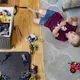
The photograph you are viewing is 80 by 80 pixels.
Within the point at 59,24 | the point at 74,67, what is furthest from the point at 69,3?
the point at 74,67

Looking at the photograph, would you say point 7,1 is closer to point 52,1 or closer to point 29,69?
point 52,1

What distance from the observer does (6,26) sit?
2.19 metres

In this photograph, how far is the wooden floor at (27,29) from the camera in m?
2.15

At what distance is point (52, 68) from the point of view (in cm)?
211

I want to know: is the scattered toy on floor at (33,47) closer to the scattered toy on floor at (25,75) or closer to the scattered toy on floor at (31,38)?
the scattered toy on floor at (31,38)

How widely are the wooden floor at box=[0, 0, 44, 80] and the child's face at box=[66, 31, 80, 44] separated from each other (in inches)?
10.2

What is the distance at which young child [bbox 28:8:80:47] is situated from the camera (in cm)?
223

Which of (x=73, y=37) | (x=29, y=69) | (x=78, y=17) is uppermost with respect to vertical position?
(x=78, y=17)

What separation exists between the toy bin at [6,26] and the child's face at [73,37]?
0.49m

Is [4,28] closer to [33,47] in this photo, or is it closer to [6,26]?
[6,26]

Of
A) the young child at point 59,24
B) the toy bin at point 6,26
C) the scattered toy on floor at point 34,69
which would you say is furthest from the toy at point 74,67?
the toy bin at point 6,26

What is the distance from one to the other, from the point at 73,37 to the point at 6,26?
1.90 ft

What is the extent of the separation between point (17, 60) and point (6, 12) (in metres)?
0.44

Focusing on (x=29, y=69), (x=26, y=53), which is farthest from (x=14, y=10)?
(x=29, y=69)
